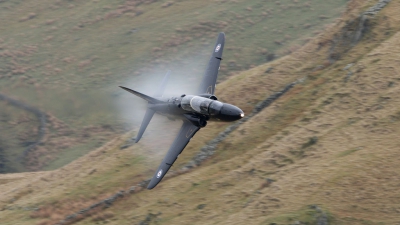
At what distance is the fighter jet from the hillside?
7.20 ft

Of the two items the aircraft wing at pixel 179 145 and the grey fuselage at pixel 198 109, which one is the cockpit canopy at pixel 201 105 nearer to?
the grey fuselage at pixel 198 109

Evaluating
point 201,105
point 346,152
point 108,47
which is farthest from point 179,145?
point 108,47

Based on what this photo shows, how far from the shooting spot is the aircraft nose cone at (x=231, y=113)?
2698 centimetres

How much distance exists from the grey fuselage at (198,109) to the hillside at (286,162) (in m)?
3.54

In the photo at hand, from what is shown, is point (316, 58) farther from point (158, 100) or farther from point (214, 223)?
point (214, 223)

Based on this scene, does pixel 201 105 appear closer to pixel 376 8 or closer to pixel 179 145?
pixel 179 145

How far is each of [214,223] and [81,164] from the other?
52.6 feet

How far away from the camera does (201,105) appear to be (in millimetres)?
28828

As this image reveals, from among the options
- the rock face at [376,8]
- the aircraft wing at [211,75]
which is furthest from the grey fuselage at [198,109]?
the rock face at [376,8]

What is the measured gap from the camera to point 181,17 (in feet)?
233

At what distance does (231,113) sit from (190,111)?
3655mm

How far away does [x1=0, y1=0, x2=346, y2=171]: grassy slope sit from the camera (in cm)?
5691

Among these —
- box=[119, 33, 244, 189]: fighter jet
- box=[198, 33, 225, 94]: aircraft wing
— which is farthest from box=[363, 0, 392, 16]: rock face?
box=[119, 33, 244, 189]: fighter jet

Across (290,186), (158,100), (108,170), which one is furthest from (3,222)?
(290,186)
